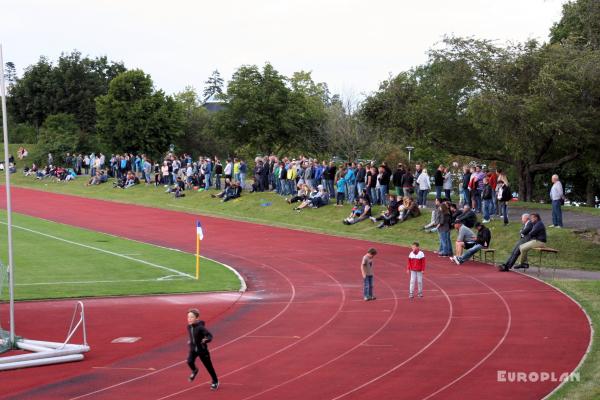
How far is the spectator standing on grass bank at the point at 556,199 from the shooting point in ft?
102

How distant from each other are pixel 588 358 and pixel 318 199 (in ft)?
88.8

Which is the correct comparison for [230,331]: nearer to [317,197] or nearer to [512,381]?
[512,381]

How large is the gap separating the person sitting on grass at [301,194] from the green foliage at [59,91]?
49.3 meters

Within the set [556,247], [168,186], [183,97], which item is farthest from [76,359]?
[183,97]

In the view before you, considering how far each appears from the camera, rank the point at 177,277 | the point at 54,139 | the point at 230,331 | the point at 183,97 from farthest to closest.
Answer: the point at 183,97
the point at 54,139
the point at 177,277
the point at 230,331

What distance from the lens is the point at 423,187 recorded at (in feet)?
125

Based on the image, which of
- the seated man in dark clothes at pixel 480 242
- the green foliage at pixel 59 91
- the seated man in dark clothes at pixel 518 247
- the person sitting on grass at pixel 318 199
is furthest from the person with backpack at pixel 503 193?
the green foliage at pixel 59 91

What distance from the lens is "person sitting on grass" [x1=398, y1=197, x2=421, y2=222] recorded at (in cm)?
3744

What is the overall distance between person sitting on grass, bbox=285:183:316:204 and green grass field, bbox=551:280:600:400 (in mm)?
20312

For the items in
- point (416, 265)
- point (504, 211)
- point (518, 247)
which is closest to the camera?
point (416, 265)

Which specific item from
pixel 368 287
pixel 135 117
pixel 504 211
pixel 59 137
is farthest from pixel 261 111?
pixel 368 287

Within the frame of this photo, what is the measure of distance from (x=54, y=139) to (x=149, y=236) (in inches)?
1473

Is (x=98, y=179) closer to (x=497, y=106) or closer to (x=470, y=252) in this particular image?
(x=497, y=106)

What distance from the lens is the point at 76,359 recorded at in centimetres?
1834
